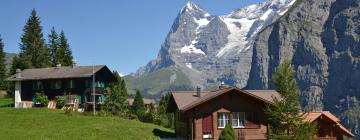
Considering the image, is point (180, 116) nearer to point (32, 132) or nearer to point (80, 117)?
point (80, 117)

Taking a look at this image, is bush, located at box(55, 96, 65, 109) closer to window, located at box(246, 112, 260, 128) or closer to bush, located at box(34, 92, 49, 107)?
bush, located at box(34, 92, 49, 107)

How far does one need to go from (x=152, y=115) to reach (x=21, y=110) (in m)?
27.9

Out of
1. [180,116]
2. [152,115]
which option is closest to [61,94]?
[152,115]

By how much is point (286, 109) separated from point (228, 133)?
23.1 ft

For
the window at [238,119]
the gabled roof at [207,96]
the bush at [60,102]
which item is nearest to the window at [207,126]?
the gabled roof at [207,96]

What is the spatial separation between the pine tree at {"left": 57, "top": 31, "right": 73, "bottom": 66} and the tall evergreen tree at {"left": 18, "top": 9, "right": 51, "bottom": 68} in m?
2.66

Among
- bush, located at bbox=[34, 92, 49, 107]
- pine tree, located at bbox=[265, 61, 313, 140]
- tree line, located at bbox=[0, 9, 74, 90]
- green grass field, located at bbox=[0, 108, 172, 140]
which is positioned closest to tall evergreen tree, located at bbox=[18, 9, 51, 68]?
tree line, located at bbox=[0, 9, 74, 90]

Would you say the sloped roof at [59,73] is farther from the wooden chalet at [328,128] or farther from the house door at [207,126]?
the wooden chalet at [328,128]

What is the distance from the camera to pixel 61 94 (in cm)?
7406

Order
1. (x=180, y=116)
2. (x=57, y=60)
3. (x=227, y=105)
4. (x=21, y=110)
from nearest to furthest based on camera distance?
1. (x=227, y=105)
2. (x=180, y=116)
3. (x=21, y=110)
4. (x=57, y=60)

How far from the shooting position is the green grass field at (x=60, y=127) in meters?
42.8

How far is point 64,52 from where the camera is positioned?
106 m

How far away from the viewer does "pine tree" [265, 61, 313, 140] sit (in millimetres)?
39156

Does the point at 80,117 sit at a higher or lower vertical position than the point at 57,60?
lower
